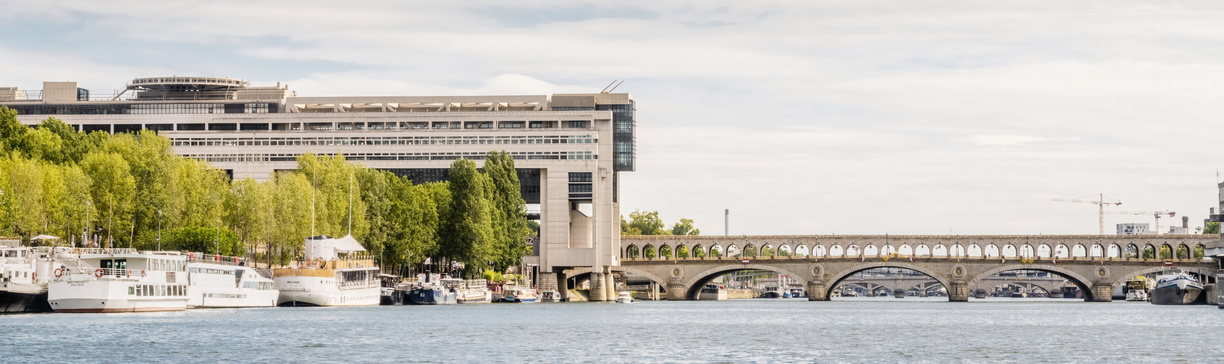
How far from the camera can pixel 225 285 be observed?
114 m

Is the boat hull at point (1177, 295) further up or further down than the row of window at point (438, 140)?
further down

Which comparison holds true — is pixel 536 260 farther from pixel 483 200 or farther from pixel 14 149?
pixel 14 149

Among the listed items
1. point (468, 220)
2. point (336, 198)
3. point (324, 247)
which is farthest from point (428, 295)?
point (324, 247)

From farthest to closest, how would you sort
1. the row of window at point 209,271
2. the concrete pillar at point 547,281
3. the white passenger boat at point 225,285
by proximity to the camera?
the concrete pillar at point 547,281 → the white passenger boat at point 225,285 → the row of window at point 209,271

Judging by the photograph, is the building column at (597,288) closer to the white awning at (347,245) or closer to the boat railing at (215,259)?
the white awning at (347,245)

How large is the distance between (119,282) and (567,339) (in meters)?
32.5

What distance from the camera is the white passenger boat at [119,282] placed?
95438mm

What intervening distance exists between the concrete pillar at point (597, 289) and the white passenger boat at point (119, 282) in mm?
81639

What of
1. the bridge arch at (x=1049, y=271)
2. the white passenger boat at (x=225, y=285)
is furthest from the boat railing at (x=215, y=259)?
the bridge arch at (x=1049, y=271)

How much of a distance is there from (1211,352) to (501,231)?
315ft

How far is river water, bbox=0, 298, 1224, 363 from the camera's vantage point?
6525 centimetres

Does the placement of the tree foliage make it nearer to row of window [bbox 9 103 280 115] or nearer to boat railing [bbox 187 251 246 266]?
boat railing [bbox 187 251 246 266]

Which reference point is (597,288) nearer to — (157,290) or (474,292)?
(474,292)

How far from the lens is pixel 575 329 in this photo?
302 ft
